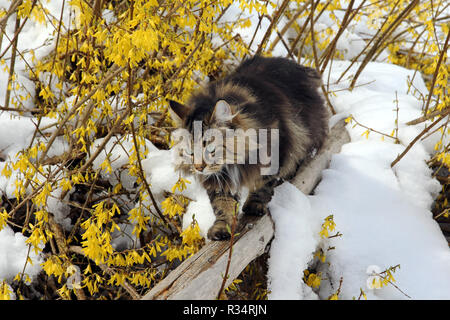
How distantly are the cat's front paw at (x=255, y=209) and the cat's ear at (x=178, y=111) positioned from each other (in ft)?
2.21

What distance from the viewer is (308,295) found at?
241 cm

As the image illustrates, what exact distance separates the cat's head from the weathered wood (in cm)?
41

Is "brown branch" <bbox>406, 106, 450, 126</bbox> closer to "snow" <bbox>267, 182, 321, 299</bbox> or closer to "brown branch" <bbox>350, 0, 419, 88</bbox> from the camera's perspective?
"brown branch" <bbox>350, 0, 419, 88</bbox>

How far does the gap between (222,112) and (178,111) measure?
34cm

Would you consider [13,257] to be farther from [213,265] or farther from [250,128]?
[250,128]

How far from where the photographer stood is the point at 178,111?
7.86 feet

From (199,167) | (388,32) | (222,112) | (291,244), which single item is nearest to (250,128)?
(222,112)

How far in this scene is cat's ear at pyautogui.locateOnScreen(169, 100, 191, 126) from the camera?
7.83ft

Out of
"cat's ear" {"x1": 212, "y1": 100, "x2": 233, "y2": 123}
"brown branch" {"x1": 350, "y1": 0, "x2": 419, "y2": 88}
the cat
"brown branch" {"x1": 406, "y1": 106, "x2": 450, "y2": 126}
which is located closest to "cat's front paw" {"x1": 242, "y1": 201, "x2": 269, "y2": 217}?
the cat

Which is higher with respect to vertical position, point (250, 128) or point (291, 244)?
point (250, 128)

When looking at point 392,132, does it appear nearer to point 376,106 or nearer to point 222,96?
point 376,106

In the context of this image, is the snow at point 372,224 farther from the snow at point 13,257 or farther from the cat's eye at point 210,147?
the snow at point 13,257

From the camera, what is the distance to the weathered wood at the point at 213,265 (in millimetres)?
1867

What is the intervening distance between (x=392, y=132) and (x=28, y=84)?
3.16 m
